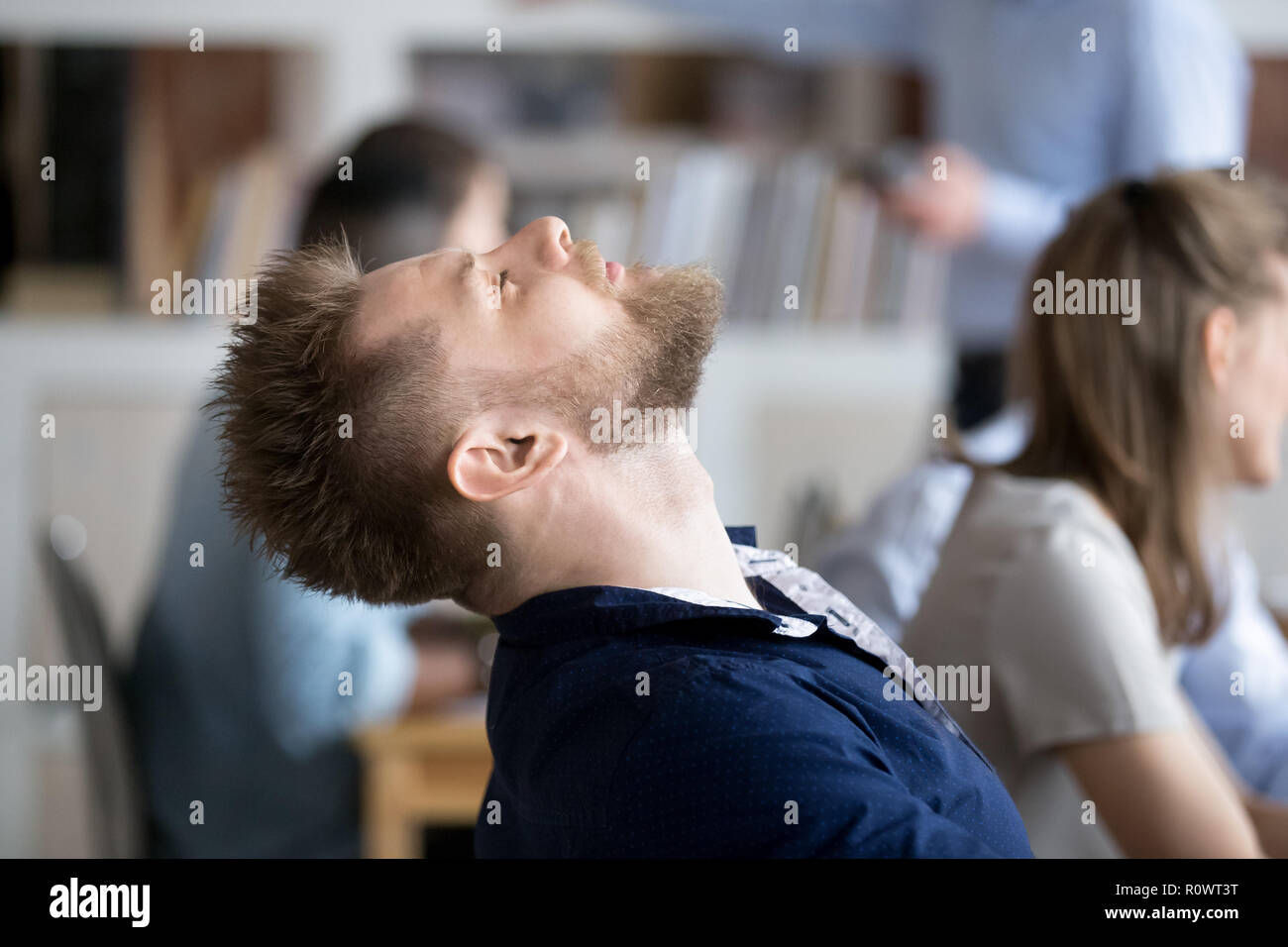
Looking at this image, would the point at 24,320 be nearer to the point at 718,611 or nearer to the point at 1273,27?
the point at 718,611

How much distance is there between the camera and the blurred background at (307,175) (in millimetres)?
2789

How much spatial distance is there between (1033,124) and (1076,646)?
4.53ft

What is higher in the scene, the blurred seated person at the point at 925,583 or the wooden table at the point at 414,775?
the blurred seated person at the point at 925,583

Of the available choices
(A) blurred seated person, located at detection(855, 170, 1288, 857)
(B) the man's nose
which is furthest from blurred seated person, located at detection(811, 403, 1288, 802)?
(B) the man's nose

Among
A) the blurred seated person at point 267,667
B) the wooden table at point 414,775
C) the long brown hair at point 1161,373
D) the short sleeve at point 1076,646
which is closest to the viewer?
the short sleeve at point 1076,646

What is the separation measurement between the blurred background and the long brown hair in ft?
4.85

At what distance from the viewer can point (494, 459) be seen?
0.82 metres

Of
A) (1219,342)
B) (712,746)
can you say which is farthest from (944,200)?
(712,746)

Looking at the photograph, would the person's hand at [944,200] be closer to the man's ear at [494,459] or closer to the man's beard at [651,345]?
the man's beard at [651,345]

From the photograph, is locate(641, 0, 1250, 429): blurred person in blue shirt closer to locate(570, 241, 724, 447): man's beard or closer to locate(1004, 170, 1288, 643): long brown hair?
locate(1004, 170, 1288, 643): long brown hair

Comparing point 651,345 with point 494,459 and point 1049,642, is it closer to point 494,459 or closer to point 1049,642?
point 494,459

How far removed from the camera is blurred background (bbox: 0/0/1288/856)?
2.79 m

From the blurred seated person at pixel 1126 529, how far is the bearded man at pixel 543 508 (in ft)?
0.88

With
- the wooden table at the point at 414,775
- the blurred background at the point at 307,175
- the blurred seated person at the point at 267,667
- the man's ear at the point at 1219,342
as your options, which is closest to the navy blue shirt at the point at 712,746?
the man's ear at the point at 1219,342
